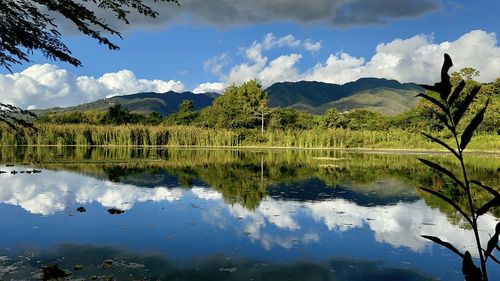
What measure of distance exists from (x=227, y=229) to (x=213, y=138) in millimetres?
35426

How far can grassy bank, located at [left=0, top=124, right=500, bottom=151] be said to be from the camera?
125 feet

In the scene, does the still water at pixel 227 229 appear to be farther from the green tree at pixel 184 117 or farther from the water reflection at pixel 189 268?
the green tree at pixel 184 117

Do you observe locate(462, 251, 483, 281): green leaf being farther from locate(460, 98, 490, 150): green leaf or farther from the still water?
the still water

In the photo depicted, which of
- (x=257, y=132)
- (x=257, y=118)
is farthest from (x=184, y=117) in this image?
(x=257, y=132)

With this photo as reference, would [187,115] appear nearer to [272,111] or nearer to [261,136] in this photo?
[272,111]

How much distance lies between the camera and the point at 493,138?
129ft

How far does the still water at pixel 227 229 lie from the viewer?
6.00 meters

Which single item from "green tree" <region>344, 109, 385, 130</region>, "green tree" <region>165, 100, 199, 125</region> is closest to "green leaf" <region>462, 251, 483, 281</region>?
"green tree" <region>344, 109, 385, 130</region>

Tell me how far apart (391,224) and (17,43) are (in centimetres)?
772

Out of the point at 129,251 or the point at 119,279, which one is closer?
the point at 119,279

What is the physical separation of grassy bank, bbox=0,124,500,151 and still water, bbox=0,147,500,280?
24161 mm

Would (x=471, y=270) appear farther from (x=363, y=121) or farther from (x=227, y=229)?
(x=363, y=121)

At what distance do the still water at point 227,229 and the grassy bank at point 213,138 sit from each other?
24.2 meters

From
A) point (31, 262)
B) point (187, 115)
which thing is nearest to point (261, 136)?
point (187, 115)
